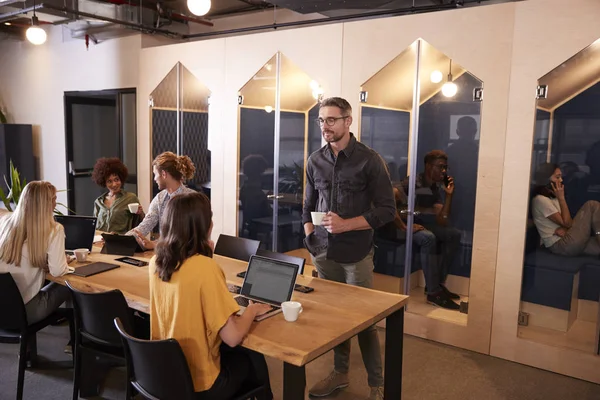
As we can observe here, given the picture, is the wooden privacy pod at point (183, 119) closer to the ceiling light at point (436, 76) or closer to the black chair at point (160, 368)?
the ceiling light at point (436, 76)

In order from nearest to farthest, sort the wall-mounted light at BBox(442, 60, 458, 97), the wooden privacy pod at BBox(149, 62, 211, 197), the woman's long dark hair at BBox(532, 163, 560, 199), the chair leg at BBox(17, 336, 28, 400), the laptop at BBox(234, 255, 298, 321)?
the laptop at BBox(234, 255, 298, 321) → the chair leg at BBox(17, 336, 28, 400) → the woman's long dark hair at BBox(532, 163, 560, 199) → the wall-mounted light at BBox(442, 60, 458, 97) → the wooden privacy pod at BBox(149, 62, 211, 197)

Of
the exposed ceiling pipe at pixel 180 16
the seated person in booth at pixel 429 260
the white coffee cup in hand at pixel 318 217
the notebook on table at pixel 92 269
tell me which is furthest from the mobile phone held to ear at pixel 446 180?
the exposed ceiling pipe at pixel 180 16

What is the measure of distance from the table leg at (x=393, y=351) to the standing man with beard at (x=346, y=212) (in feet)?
0.93

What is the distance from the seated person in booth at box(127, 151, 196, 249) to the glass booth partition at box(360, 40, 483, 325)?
57.1 inches

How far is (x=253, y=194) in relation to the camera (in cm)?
491

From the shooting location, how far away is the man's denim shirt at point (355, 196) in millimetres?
2842

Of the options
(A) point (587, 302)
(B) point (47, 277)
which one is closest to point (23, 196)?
(B) point (47, 277)

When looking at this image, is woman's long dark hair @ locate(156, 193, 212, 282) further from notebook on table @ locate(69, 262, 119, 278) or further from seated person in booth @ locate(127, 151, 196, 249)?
seated person in booth @ locate(127, 151, 196, 249)

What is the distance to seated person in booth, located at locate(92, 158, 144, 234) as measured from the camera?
13.1 feet

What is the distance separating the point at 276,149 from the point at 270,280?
99.1 inches

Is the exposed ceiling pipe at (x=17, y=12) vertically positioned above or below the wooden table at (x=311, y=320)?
above

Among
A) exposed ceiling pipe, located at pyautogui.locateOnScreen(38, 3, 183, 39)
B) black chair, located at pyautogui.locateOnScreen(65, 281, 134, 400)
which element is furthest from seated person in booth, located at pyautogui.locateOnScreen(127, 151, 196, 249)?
exposed ceiling pipe, located at pyautogui.locateOnScreen(38, 3, 183, 39)

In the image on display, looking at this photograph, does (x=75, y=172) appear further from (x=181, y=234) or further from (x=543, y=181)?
(x=543, y=181)

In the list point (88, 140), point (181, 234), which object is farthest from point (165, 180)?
point (88, 140)
